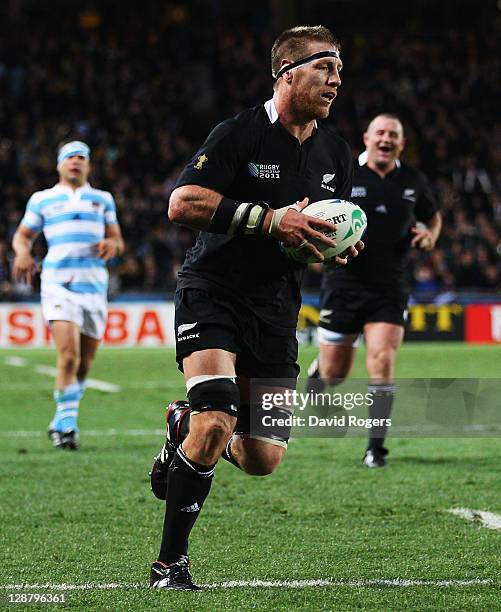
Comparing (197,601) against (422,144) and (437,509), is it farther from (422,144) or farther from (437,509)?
(422,144)

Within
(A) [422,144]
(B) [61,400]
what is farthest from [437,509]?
(A) [422,144]

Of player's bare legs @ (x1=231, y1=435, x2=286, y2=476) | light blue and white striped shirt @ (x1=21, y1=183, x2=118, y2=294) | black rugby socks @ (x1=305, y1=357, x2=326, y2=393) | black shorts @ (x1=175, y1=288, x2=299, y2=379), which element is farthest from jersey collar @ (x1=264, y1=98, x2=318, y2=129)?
light blue and white striped shirt @ (x1=21, y1=183, x2=118, y2=294)

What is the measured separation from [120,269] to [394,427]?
13.5 meters

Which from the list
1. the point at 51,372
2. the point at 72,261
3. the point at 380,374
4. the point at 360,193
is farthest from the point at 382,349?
the point at 51,372

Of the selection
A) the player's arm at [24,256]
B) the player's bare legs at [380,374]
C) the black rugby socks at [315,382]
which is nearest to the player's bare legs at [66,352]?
the player's arm at [24,256]

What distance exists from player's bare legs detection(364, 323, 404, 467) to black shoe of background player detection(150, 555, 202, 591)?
3.73 m

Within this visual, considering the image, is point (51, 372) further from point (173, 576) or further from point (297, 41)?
point (173, 576)

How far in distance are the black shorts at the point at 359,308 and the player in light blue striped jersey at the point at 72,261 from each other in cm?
193

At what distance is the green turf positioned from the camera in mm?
4559

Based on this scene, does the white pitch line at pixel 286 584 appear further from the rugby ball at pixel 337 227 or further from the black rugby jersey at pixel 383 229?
the black rugby jersey at pixel 383 229

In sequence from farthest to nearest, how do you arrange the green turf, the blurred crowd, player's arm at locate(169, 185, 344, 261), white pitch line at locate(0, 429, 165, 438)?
the blurred crowd
white pitch line at locate(0, 429, 165, 438)
player's arm at locate(169, 185, 344, 261)
the green turf

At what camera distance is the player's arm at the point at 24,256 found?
934 centimetres

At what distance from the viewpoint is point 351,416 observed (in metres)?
10.2

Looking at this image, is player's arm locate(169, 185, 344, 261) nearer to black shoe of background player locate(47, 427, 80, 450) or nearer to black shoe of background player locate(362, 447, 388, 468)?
black shoe of background player locate(362, 447, 388, 468)
